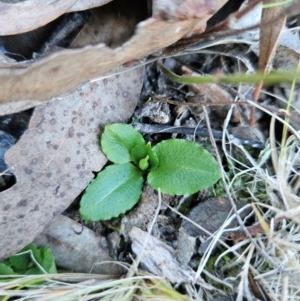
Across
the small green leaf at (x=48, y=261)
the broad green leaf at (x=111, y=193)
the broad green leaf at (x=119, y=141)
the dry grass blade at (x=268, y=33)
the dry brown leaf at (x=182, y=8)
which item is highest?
the dry brown leaf at (x=182, y=8)

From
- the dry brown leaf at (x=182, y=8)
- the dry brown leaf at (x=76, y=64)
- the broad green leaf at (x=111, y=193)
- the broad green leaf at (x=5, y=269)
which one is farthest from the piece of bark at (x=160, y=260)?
the dry brown leaf at (x=182, y=8)

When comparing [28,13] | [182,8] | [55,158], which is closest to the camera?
[182,8]

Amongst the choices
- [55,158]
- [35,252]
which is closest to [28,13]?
[55,158]

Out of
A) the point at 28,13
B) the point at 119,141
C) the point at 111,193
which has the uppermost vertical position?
the point at 28,13

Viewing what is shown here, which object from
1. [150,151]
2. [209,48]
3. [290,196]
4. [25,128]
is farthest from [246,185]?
[25,128]

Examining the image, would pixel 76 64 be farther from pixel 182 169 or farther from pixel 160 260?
pixel 160 260

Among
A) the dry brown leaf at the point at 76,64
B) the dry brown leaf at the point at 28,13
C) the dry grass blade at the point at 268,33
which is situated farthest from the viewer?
the dry grass blade at the point at 268,33

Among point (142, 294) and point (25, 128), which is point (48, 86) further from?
point (142, 294)

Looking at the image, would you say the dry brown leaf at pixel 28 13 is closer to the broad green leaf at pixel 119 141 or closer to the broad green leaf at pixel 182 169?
the broad green leaf at pixel 119 141

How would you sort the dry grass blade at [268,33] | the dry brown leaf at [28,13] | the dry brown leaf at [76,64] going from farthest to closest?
the dry grass blade at [268,33], the dry brown leaf at [28,13], the dry brown leaf at [76,64]
